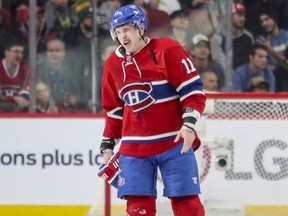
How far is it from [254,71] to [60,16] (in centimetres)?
177

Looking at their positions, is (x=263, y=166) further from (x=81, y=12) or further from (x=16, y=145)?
(x=81, y=12)

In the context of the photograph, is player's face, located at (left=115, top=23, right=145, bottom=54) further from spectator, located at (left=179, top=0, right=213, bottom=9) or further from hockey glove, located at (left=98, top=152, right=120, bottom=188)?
spectator, located at (left=179, top=0, right=213, bottom=9)

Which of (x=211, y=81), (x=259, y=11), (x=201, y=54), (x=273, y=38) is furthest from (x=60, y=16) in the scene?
(x=273, y=38)

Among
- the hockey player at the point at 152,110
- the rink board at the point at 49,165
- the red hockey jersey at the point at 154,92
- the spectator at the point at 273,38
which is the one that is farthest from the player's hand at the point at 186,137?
the spectator at the point at 273,38

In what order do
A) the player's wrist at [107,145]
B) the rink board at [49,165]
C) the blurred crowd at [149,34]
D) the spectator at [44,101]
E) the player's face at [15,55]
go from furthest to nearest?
the player's face at [15,55] → the blurred crowd at [149,34] → the spectator at [44,101] → the rink board at [49,165] → the player's wrist at [107,145]

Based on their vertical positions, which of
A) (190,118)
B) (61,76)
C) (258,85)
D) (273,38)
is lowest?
(190,118)

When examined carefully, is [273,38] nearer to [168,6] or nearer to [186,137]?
[168,6]

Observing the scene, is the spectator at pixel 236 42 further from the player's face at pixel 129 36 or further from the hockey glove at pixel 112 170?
the player's face at pixel 129 36

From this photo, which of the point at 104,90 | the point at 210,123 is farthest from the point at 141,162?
the point at 210,123

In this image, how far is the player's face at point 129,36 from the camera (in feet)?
13.3

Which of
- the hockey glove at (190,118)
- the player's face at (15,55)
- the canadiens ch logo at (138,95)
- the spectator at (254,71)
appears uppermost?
the player's face at (15,55)

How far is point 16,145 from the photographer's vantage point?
5.94 metres

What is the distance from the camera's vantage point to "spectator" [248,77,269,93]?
7.13 metres

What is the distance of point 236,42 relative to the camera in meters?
7.11
